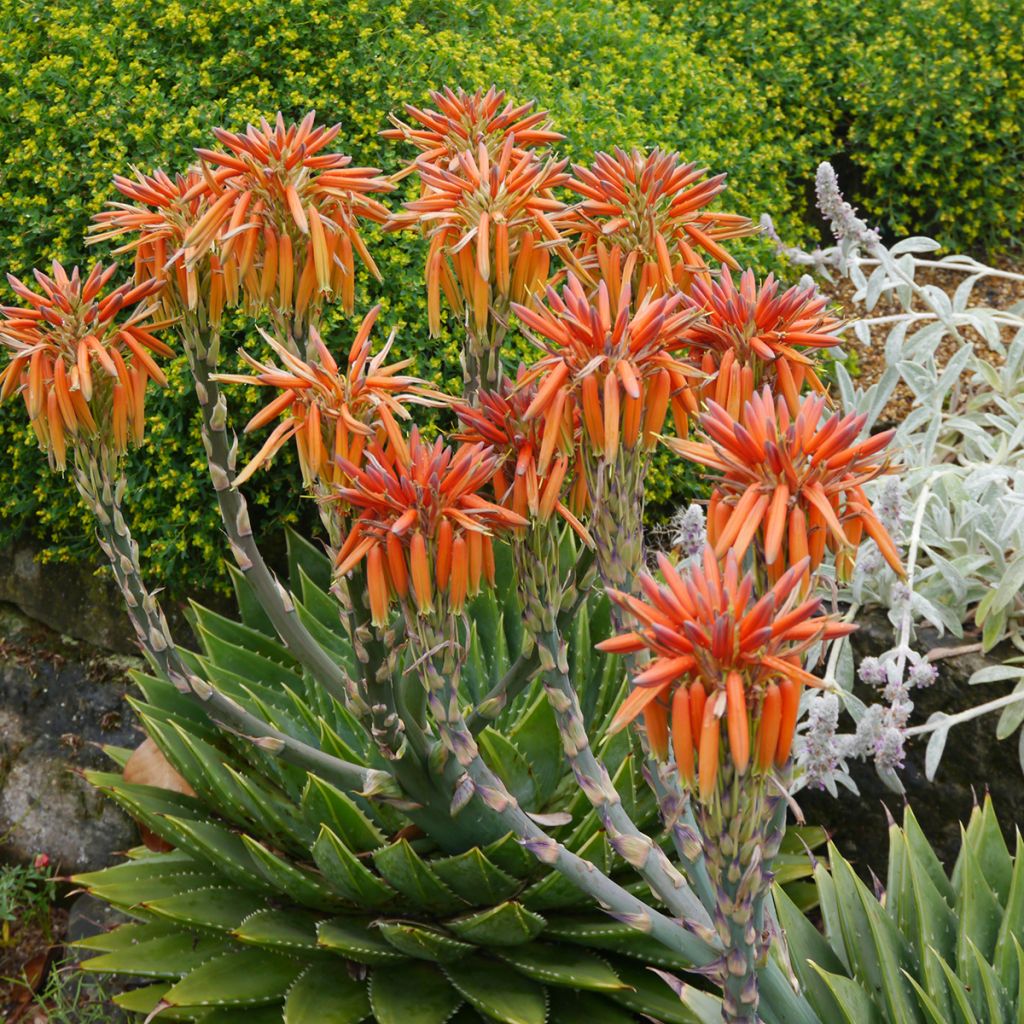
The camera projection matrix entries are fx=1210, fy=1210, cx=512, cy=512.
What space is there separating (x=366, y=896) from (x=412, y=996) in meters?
0.24

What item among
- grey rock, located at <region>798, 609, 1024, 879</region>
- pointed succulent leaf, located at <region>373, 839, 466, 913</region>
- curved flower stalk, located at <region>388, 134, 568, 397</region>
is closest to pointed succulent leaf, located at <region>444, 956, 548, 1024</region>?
pointed succulent leaf, located at <region>373, 839, 466, 913</region>

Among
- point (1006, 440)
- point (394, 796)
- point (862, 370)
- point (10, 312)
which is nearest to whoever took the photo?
point (10, 312)

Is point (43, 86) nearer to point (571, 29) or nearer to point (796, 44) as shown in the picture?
point (571, 29)

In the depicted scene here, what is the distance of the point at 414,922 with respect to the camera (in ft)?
8.73

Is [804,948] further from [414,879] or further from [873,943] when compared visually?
[414,879]

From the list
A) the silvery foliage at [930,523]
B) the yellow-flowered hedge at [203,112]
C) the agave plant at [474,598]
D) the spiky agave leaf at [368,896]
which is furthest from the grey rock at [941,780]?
the yellow-flowered hedge at [203,112]

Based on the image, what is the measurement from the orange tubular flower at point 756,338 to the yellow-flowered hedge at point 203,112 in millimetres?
1948

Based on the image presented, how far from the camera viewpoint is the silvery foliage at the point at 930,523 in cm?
299

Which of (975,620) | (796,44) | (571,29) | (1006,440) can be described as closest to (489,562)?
(975,620)

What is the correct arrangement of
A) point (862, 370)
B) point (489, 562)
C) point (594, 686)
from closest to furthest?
point (489, 562) → point (594, 686) → point (862, 370)

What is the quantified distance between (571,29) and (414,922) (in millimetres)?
3947

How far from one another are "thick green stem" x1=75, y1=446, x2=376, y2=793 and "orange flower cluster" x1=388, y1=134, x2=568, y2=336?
2.24 ft

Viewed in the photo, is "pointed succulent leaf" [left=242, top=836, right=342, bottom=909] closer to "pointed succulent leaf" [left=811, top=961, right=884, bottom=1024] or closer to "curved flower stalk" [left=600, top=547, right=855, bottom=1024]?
"pointed succulent leaf" [left=811, top=961, right=884, bottom=1024]

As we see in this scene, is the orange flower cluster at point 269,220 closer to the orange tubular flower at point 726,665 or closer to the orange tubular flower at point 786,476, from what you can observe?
the orange tubular flower at point 786,476
